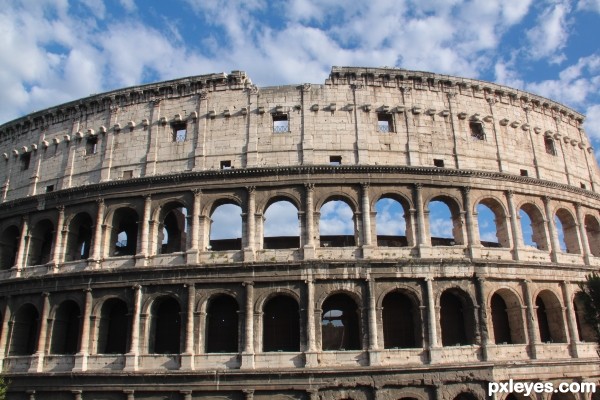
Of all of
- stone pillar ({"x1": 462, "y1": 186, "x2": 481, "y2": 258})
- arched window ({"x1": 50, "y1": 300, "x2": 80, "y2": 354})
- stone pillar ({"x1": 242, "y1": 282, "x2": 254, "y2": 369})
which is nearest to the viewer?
stone pillar ({"x1": 242, "y1": 282, "x2": 254, "y2": 369})

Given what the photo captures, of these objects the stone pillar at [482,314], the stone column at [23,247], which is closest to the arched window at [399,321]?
the stone pillar at [482,314]

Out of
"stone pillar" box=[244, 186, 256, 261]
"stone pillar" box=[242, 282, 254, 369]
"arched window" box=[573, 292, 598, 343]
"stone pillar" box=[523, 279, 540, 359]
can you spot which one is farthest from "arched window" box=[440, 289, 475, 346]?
"stone pillar" box=[244, 186, 256, 261]

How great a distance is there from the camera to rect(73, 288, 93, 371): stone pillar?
66.8ft

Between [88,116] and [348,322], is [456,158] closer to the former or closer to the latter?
[348,322]

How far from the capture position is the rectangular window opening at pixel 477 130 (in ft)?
76.4

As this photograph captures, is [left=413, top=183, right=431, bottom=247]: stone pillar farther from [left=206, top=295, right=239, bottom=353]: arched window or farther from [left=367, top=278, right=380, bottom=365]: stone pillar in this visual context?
[left=206, top=295, right=239, bottom=353]: arched window

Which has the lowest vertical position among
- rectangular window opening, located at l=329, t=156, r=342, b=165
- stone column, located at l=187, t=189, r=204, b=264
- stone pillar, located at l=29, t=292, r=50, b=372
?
stone pillar, located at l=29, t=292, r=50, b=372

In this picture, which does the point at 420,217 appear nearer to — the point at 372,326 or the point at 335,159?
the point at 335,159

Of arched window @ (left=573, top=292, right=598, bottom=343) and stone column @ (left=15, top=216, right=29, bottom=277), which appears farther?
stone column @ (left=15, top=216, right=29, bottom=277)

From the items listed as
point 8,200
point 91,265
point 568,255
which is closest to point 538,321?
point 568,255

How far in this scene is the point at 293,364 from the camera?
1903 cm

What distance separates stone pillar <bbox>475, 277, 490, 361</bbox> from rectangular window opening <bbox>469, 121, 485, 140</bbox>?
22.0 ft

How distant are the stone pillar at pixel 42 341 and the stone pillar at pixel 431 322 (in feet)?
50.9

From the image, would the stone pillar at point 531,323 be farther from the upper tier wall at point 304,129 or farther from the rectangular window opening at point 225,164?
the rectangular window opening at point 225,164
